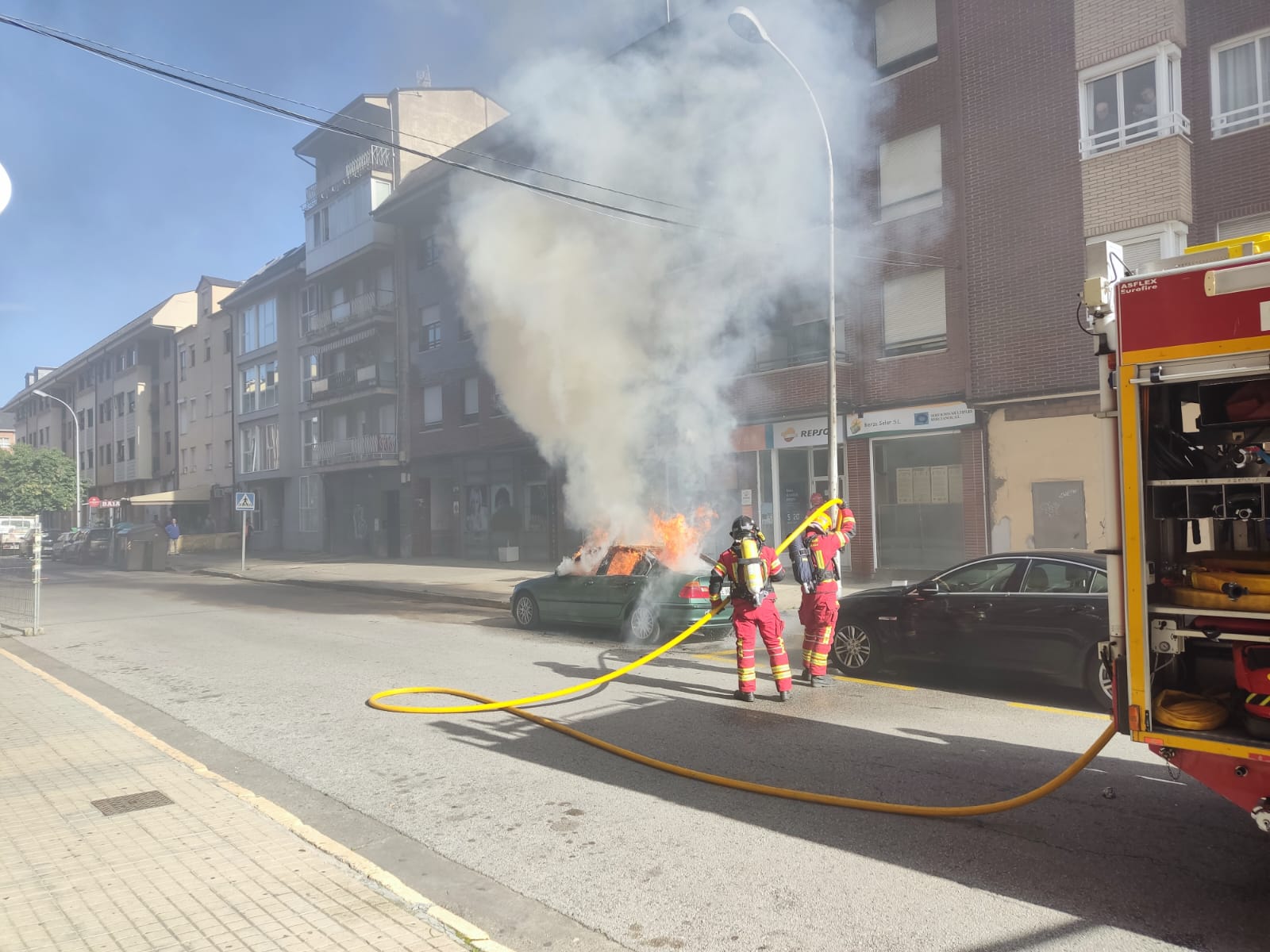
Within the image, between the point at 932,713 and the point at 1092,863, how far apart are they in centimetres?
275

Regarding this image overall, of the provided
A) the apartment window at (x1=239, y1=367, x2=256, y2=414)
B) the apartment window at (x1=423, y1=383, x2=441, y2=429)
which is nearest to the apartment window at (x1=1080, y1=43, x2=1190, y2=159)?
the apartment window at (x1=423, y1=383, x2=441, y2=429)

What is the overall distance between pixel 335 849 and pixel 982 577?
552 centimetres

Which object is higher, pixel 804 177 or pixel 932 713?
pixel 804 177

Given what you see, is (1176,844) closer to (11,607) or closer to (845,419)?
(845,419)

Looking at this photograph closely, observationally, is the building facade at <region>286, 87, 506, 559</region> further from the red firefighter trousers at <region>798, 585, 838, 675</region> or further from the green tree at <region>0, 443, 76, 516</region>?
the green tree at <region>0, 443, 76, 516</region>

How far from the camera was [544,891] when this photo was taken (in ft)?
11.9

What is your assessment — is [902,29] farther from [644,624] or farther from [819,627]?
[819,627]

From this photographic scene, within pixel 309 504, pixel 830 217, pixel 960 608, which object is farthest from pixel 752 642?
pixel 309 504

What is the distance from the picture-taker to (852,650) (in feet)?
26.5

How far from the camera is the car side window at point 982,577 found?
7156 mm

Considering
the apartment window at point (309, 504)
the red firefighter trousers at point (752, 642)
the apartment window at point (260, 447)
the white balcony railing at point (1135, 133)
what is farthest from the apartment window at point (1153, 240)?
the apartment window at point (260, 447)

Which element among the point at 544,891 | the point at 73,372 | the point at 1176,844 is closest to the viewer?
the point at 544,891

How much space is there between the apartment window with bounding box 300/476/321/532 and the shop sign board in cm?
2421

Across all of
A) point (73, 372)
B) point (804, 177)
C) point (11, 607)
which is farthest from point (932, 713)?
point (73, 372)
